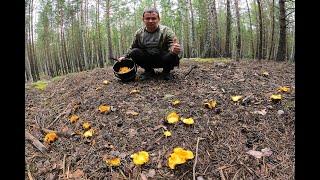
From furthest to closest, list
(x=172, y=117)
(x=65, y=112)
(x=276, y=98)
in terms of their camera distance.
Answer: (x=65, y=112)
(x=276, y=98)
(x=172, y=117)

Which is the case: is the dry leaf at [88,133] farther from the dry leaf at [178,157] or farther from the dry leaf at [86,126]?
the dry leaf at [178,157]

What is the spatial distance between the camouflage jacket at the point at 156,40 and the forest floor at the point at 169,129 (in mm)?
741

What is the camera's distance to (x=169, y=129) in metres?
3.60

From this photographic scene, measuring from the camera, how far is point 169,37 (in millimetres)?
5520

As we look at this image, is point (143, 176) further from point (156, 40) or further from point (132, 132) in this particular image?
point (156, 40)

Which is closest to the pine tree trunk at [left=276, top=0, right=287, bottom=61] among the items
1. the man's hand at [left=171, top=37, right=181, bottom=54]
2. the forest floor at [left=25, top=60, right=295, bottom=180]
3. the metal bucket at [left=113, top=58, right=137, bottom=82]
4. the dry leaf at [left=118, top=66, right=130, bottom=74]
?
the forest floor at [left=25, top=60, right=295, bottom=180]

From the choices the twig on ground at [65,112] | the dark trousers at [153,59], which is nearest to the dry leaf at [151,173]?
the twig on ground at [65,112]

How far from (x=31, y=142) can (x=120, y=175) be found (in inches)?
55.6

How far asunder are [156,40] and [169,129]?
2515 mm

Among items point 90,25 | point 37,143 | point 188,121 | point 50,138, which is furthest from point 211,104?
point 90,25

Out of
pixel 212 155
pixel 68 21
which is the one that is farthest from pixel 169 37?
pixel 68 21

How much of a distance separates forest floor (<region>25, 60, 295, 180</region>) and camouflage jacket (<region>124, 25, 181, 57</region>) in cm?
74
